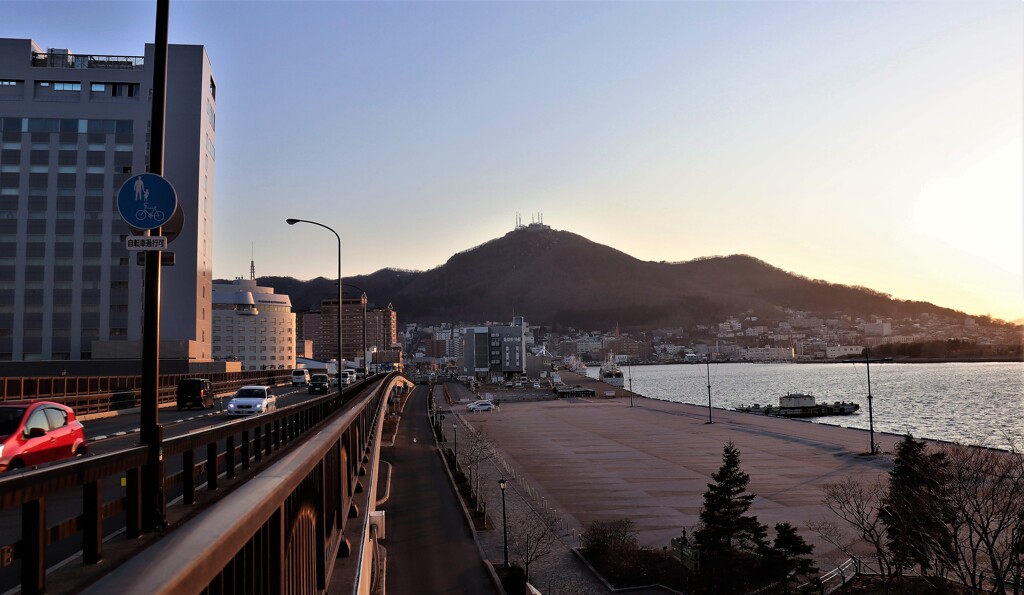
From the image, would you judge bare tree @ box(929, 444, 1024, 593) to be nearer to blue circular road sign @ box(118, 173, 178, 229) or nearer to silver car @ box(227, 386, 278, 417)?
blue circular road sign @ box(118, 173, 178, 229)

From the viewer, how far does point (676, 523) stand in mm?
36000

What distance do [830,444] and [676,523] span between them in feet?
123

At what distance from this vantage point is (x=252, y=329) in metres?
171

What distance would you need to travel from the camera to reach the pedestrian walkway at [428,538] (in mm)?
26141

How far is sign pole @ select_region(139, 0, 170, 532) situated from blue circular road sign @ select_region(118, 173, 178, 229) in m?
0.21

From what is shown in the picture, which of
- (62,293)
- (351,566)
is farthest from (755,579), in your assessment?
(62,293)

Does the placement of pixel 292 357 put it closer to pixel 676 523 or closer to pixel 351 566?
pixel 676 523

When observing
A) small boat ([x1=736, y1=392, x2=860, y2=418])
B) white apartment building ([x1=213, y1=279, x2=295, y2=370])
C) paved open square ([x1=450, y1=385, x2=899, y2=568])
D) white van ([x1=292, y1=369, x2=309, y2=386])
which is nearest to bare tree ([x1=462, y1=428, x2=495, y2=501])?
paved open square ([x1=450, y1=385, x2=899, y2=568])

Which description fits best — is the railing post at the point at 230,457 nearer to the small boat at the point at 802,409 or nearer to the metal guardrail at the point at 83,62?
the metal guardrail at the point at 83,62

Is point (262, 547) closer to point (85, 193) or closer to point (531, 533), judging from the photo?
point (531, 533)

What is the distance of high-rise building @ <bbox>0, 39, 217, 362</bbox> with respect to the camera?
81.6m

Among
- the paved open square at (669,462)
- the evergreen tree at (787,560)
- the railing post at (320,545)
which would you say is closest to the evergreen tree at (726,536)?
the evergreen tree at (787,560)

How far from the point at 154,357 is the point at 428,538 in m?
27.9

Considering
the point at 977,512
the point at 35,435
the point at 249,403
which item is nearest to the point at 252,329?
the point at 249,403
